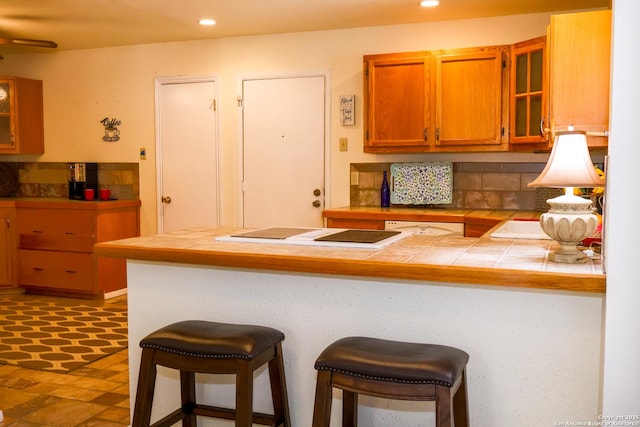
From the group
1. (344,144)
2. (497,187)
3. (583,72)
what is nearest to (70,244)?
(344,144)

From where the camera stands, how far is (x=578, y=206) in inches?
75.4

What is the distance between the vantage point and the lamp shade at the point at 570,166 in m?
1.90

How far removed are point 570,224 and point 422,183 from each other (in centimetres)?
297

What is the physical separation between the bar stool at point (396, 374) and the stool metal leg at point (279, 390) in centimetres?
35

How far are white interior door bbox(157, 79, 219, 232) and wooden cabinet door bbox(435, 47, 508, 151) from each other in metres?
2.16

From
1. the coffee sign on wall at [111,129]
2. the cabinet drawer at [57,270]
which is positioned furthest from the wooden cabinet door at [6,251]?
the coffee sign on wall at [111,129]

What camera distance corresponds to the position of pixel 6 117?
6027 millimetres

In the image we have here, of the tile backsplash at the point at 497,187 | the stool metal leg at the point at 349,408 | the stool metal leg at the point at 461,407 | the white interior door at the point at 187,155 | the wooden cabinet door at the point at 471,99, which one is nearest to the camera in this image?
the stool metal leg at the point at 461,407

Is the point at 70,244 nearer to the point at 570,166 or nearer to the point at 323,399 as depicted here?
the point at 323,399

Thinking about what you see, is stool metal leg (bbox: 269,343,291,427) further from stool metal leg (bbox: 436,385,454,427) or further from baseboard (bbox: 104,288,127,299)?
baseboard (bbox: 104,288,127,299)

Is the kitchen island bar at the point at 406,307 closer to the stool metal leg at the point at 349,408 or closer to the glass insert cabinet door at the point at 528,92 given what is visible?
the stool metal leg at the point at 349,408

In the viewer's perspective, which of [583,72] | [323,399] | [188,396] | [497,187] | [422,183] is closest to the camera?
[323,399]

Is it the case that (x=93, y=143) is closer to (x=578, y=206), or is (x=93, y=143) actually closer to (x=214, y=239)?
(x=214, y=239)

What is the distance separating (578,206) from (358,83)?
3.34 m
